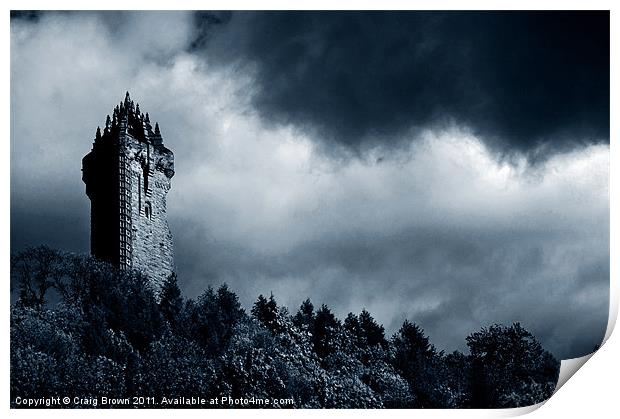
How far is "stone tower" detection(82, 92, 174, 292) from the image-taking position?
17.1m

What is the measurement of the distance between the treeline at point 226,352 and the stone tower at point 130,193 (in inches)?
19.6

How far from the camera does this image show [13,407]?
47.8 feet

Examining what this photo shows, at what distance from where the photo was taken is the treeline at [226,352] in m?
15.3

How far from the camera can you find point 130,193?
→ 18.4 m

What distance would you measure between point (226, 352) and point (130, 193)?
12.7ft

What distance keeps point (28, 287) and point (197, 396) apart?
338 centimetres

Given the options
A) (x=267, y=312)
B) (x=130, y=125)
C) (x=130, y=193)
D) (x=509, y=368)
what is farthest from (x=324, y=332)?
(x=130, y=125)

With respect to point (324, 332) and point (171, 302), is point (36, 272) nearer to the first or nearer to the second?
point (171, 302)

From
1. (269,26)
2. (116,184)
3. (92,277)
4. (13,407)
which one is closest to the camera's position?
(13,407)

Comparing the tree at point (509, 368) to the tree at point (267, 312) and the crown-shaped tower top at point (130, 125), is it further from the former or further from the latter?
the crown-shaped tower top at point (130, 125)

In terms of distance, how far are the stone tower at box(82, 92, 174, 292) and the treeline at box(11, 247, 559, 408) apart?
497 millimetres

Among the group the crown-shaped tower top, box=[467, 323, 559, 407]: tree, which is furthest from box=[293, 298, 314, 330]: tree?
the crown-shaped tower top
